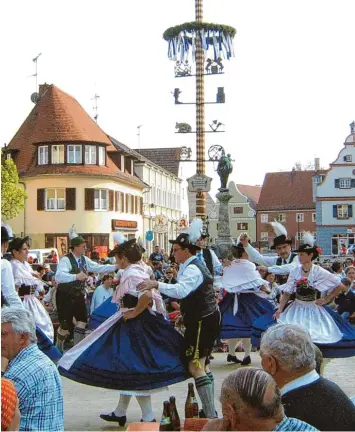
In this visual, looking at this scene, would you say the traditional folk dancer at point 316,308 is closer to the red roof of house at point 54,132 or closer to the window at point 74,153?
the red roof of house at point 54,132

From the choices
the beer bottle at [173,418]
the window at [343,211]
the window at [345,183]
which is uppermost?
the window at [345,183]

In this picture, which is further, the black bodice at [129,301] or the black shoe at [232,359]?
the black shoe at [232,359]

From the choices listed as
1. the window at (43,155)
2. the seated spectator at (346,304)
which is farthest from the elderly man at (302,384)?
the window at (43,155)

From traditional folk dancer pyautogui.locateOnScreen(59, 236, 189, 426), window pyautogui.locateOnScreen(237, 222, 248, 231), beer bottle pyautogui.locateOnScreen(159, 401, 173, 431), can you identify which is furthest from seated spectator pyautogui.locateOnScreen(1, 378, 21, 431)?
window pyautogui.locateOnScreen(237, 222, 248, 231)

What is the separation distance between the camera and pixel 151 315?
6.36 metres

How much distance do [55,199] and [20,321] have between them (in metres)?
35.3

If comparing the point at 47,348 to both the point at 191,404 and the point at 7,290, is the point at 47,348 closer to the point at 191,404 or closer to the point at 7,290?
the point at 7,290

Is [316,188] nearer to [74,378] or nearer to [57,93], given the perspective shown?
[57,93]

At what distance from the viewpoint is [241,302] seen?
396 inches

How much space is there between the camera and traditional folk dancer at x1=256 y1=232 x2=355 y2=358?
7422 mm

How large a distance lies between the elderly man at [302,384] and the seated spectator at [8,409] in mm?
1253

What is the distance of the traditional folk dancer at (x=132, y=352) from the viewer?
20.4 ft

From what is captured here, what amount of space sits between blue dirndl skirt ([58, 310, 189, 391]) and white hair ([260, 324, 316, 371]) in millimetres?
2629

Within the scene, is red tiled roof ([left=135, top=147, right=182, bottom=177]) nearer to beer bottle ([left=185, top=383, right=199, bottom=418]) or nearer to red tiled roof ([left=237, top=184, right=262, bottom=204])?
red tiled roof ([left=237, top=184, right=262, bottom=204])
